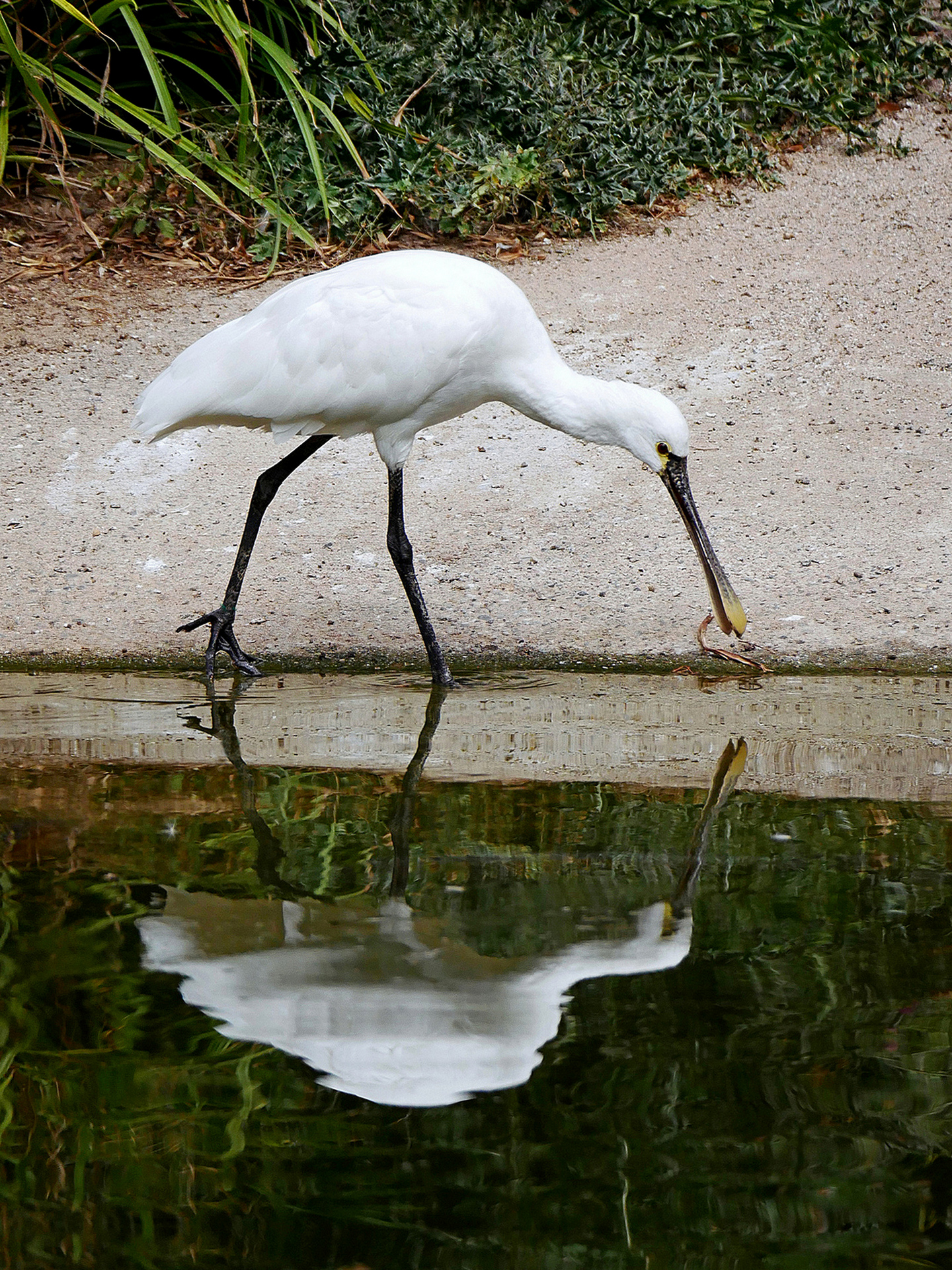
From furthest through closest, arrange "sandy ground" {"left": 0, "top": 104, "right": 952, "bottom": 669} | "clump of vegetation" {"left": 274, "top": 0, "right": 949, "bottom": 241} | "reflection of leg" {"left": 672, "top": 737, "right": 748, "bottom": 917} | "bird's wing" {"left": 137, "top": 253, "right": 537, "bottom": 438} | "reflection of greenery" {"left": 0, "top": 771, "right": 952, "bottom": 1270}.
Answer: "clump of vegetation" {"left": 274, "top": 0, "right": 949, "bottom": 241} → "sandy ground" {"left": 0, "top": 104, "right": 952, "bottom": 669} → "bird's wing" {"left": 137, "top": 253, "right": 537, "bottom": 438} → "reflection of leg" {"left": 672, "top": 737, "right": 748, "bottom": 917} → "reflection of greenery" {"left": 0, "top": 771, "right": 952, "bottom": 1270}

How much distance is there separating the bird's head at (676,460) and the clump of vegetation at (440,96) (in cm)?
384

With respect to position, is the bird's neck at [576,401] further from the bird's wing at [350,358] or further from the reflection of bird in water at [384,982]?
the reflection of bird in water at [384,982]

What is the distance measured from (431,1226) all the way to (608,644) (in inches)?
123

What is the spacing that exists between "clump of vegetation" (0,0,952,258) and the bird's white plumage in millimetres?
3385

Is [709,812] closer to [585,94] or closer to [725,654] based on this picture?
[725,654]

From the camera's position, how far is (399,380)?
4727mm

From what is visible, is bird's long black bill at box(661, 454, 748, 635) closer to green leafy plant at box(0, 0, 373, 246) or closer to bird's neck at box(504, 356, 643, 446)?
bird's neck at box(504, 356, 643, 446)

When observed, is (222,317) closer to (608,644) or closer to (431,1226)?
(608,644)

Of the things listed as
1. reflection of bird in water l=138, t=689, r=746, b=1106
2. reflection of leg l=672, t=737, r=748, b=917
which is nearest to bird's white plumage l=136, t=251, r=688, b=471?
reflection of leg l=672, t=737, r=748, b=917

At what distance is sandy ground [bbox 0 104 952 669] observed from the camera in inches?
201

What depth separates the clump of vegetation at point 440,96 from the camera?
8.44m

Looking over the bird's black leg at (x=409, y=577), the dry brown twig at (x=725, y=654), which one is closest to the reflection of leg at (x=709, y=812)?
the dry brown twig at (x=725, y=654)

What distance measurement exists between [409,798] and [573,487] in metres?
2.80

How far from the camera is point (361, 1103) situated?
226 cm
